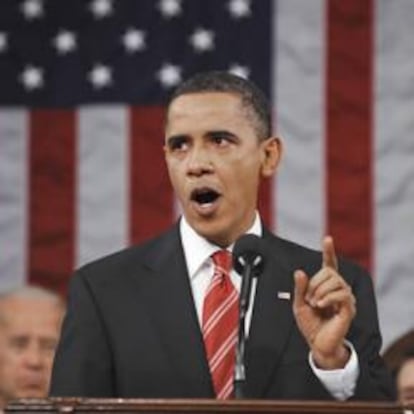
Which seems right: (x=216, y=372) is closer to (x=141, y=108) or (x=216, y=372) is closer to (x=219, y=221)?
(x=219, y=221)

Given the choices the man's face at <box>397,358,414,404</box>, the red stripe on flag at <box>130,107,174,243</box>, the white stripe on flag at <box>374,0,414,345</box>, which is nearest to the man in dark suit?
the man's face at <box>397,358,414,404</box>

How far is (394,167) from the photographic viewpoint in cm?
457

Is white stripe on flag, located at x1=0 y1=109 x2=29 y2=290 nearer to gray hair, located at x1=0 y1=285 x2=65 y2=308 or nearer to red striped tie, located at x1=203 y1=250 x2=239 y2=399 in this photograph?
gray hair, located at x1=0 y1=285 x2=65 y2=308

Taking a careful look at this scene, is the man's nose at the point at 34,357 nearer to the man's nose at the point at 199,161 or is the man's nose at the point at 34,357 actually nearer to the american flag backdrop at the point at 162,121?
the american flag backdrop at the point at 162,121

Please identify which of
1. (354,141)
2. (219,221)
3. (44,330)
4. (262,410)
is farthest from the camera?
(354,141)

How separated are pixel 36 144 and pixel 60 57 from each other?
0.28 meters

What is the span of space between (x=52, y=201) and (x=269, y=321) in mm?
2257

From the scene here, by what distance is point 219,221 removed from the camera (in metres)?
2.70

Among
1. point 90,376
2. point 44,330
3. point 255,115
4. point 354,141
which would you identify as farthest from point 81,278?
point 354,141

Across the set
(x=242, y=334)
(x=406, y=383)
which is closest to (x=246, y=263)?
(x=242, y=334)

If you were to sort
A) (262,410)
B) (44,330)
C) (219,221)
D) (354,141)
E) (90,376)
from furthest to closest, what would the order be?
(354,141), (44,330), (219,221), (90,376), (262,410)

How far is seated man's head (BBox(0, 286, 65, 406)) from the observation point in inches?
152

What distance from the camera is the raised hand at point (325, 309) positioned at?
2.43 m

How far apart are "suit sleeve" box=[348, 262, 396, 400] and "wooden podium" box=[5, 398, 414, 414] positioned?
1.13ft
